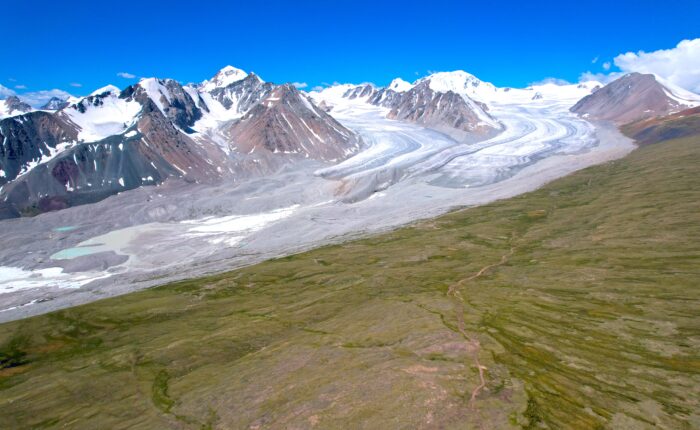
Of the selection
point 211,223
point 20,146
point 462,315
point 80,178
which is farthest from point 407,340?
point 20,146

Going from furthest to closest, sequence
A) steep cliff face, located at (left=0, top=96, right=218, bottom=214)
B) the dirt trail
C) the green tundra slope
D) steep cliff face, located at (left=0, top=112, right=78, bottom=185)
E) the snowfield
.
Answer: steep cliff face, located at (left=0, top=112, right=78, bottom=185), steep cliff face, located at (left=0, top=96, right=218, bottom=214), the snowfield, the dirt trail, the green tundra slope

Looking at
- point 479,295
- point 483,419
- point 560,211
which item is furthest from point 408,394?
point 560,211

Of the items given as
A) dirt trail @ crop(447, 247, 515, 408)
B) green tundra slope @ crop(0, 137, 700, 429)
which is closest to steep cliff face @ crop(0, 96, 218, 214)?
green tundra slope @ crop(0, 137, 700, 429)

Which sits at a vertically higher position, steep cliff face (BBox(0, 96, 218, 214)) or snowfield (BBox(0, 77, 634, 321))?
steep cliff face (BBox(0, 96, 218, 214))

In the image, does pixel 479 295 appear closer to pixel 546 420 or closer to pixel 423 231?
pixel 546 420

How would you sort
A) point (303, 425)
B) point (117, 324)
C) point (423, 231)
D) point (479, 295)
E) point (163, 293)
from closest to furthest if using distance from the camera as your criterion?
point (303, 425), point (479, 295), point (117, 324), point (163, 293), point (423, 231)

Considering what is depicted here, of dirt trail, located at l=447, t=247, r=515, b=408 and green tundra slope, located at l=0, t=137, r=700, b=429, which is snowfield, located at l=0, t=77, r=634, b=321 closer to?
green tundra slope, located at l=0, t=137, r=700, b=429
